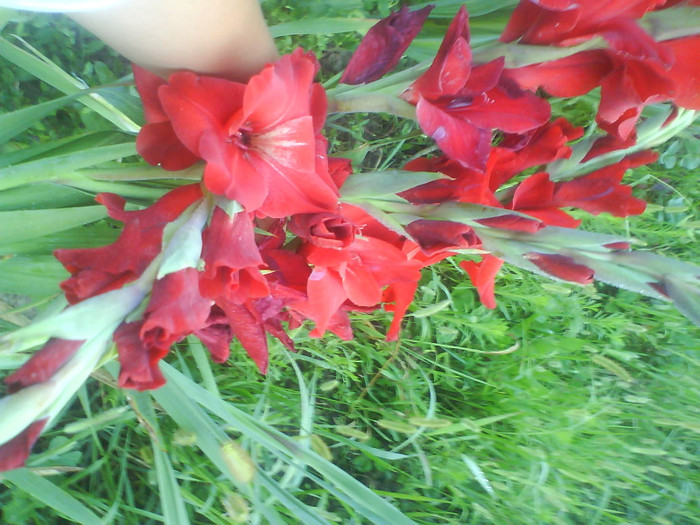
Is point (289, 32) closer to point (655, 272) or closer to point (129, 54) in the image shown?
point (129, 54)

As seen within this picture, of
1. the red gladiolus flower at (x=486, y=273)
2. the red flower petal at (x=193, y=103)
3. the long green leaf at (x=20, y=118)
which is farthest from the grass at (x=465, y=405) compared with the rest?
the red flower petal at (x=193, y=103)

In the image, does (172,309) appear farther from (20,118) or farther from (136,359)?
(20,118)

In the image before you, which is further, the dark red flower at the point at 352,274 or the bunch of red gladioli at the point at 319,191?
the dark red flower at the point at 352,274

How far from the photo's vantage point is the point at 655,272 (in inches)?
11.7

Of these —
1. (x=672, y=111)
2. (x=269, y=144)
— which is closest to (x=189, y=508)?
(x=269, y=144)

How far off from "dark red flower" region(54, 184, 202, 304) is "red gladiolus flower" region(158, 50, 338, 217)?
5cm

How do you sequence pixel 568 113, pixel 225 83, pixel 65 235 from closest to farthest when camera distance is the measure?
1. pixel 225 83
2. pixel 65 235
3. pixel 568 113

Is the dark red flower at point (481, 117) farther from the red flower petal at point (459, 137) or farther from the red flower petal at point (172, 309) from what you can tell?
the red flower petal at point (172, 309)

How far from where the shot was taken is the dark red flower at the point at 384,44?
0.33m

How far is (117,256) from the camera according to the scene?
0.89 ft

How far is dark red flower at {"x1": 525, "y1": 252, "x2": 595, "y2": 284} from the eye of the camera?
0.31 meters

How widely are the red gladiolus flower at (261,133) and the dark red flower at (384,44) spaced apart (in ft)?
0.11

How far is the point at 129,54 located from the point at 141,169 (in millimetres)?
68

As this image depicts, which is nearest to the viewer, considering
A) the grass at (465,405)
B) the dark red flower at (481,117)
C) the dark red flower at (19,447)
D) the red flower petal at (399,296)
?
the dark red flower at (19,447)
